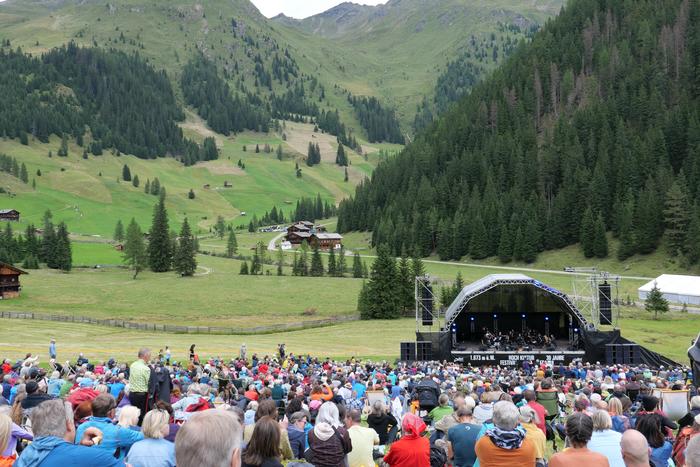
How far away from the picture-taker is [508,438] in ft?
25.9

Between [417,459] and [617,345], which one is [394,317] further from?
[417,459]

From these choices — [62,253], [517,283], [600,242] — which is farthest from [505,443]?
[62,253]

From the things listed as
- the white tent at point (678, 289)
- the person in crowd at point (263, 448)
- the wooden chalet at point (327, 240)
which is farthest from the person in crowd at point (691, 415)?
the wooden chalet at point (327, 240)

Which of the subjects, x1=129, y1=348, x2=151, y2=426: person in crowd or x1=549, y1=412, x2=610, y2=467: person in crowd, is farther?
x1=129, y1=348, x2=151, y2=426: person in crowd

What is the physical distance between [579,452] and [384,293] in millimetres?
66872

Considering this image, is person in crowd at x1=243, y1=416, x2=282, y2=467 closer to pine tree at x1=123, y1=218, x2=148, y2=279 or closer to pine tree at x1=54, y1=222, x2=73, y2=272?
pine tree at x1=123, y1=218, x2=148, y2=279

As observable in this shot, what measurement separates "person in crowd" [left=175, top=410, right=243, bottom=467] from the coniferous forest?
95076 mm

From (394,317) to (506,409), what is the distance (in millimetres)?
66625

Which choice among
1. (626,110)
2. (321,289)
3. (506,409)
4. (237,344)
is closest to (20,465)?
(506,409)

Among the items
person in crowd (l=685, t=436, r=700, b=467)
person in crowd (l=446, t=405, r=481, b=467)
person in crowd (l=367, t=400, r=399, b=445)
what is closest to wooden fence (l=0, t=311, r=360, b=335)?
person in crowd (l=367, t=400, r=399, b=445)

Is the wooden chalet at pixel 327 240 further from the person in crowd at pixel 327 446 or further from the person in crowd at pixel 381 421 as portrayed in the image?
the person in crowd at pixel 327 446

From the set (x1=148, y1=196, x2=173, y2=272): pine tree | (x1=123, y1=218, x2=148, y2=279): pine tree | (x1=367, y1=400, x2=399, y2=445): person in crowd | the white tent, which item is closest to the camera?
(x1=367, y1=400, x2=399, y2=445): person in crowd

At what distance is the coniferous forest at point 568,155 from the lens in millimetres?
108000

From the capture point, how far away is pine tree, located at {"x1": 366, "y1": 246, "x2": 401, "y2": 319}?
73.4 metres
